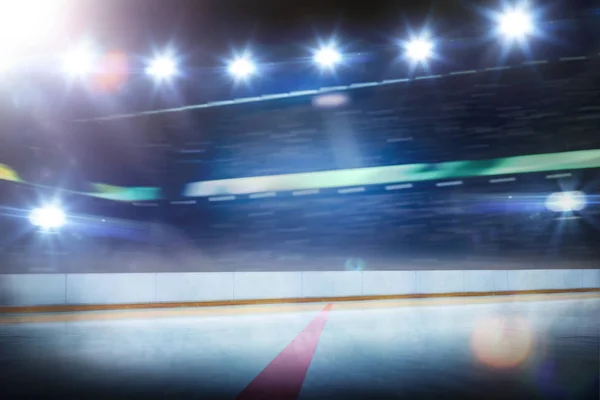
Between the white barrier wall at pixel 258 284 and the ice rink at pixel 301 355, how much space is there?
2.33ft

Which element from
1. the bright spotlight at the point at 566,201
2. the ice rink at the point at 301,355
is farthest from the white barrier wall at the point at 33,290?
the bright spotlight at the point at 566,201

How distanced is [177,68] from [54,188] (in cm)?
309

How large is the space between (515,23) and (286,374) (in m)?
7.32

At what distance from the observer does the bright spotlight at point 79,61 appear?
9047 millimetres

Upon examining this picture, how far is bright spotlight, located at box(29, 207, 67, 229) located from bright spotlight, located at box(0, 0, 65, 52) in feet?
8.84

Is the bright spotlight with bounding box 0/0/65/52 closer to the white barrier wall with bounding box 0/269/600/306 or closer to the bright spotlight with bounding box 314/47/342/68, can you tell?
the white barrier wall with bounding box 0/269/600/306

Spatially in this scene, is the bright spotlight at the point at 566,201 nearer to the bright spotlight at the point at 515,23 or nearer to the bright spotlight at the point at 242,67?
the bright spotlight at the point at 515,23

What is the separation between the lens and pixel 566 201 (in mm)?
12328

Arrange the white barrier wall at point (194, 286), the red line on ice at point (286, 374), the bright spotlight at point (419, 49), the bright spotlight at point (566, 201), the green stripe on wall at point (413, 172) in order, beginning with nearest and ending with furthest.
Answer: the red line on ice at point (286, 374), the bright spotlight at point (419, 49), the white barrier wall at point (194, 286), the green stripe on wall at point (413, 172), the bright spotlight at point (566, 201)

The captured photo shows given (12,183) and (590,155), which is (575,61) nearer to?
(590,155)

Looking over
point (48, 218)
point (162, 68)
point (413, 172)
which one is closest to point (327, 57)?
point (162, 68)

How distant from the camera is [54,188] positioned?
35.3 feet

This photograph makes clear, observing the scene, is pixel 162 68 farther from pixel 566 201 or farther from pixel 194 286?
pixel 566 201

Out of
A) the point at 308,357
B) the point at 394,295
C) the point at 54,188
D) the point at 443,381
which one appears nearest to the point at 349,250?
the point at 394,295
